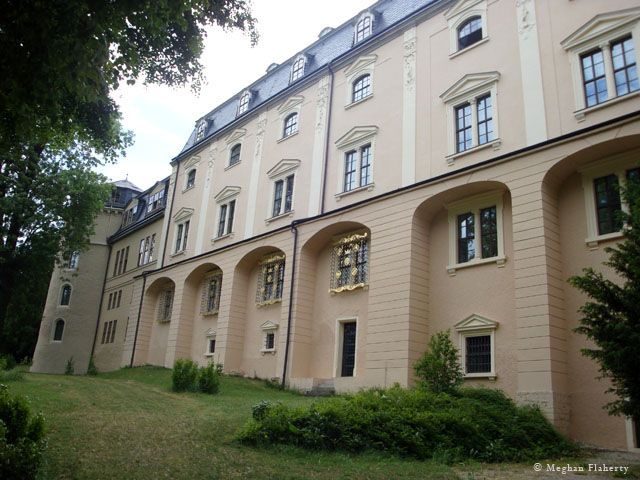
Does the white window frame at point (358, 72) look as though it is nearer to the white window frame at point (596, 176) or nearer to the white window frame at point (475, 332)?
the white window frame at point (596, 176)

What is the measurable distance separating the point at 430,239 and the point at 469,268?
2104mm

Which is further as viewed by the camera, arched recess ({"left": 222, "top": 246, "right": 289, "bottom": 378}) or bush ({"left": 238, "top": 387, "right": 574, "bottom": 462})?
arched recess ({"left": 222, "top": 246, "right": 289, "bottom": 378})

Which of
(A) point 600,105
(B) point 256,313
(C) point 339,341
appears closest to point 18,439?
(A) point 600,105

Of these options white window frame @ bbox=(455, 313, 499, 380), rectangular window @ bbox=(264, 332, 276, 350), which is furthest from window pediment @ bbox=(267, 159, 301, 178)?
white window frame @ bbox=(455, 313, 499, 380)

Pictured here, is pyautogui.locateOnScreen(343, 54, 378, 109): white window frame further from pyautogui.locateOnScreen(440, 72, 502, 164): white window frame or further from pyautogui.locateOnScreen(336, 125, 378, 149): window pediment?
pyautogui.locateOnScreen(440, 72, 502, 164): white window frame

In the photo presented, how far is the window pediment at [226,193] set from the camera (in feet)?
101

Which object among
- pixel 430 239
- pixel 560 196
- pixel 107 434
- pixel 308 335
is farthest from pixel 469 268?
pixel 107 434

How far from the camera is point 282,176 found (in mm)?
27547

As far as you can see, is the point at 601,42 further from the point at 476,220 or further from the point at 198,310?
the point at 198,310

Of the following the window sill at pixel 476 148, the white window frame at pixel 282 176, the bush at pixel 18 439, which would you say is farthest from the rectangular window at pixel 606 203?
the bush at pixel 18 439

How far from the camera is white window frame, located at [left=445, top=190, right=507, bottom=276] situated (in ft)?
57.9

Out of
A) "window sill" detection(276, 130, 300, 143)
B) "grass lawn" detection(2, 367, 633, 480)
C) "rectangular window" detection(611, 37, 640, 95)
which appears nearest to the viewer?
"grass lawn" detection(2, 367, 633, 480)

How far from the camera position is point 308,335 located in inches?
930

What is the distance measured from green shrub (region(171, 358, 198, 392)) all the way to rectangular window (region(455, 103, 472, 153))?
12058 millimetres
